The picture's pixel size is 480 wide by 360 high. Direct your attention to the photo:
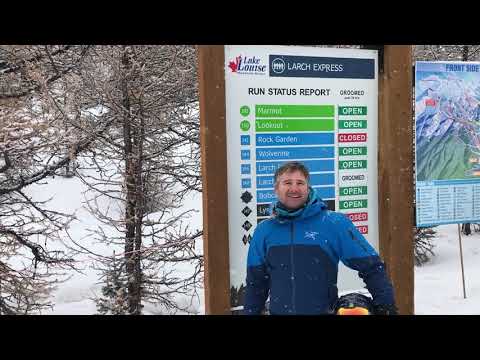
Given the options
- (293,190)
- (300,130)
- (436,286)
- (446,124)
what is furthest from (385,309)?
(436,286)

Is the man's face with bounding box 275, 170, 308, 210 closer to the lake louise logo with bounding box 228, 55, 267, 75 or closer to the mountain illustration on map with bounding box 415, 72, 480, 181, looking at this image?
the lake louise logo with bounding box 228, 55, 267, 75

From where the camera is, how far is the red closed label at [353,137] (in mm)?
3294

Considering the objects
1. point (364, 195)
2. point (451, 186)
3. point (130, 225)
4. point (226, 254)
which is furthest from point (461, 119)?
point (130, 225)

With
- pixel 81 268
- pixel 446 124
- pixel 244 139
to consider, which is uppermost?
pixel 446 124

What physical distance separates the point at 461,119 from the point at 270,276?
8.03 feet

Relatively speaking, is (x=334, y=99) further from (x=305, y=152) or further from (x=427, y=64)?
(x=427, y=64)

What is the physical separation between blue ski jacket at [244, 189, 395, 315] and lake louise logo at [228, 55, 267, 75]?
999 millimetres

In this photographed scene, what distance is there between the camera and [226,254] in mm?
2998

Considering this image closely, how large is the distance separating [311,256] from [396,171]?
1.28 meters

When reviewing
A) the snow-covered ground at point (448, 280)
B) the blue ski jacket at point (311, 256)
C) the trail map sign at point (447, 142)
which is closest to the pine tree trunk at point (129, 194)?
the snow-covered ground at point (448, 280)

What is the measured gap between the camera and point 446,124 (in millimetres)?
3922

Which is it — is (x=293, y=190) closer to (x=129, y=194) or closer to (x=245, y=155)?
(x=245, y=155)

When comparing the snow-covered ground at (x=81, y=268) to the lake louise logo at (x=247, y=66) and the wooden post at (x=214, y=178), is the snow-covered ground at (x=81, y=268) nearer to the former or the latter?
the wooden post at (x=214, y=178)

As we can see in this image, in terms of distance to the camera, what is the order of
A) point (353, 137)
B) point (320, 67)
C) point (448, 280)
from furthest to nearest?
point (448, 280), point (353, 137), point (320, 67)
